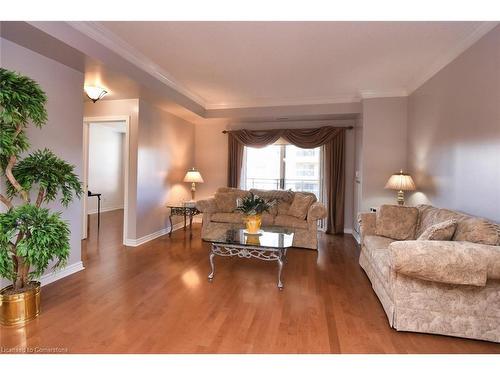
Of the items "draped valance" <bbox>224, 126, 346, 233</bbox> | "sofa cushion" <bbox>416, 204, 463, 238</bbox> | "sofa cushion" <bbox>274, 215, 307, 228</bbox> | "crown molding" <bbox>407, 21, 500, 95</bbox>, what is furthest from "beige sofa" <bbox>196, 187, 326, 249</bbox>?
"crown molding" <bbox>407, 21, 500, 95</bbox>

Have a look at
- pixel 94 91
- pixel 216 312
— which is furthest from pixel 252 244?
pixel 94 91

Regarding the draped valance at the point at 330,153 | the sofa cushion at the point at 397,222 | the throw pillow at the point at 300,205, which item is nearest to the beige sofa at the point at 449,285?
the sofa cushion at the point at 397,222

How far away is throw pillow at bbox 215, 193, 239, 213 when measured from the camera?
5.02m

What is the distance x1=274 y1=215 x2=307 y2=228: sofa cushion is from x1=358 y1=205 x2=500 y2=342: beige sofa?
2259mm

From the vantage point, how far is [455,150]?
3.04m

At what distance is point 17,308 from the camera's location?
2.08 meters

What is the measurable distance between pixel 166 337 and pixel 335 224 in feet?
14.0

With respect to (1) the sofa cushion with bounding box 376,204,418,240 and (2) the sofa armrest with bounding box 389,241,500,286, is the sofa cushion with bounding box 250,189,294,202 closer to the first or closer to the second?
(1) the sofa cushion with bounding box 376,204,418,240

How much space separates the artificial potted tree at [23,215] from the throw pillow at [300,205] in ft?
10.7

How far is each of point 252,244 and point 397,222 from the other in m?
1.77

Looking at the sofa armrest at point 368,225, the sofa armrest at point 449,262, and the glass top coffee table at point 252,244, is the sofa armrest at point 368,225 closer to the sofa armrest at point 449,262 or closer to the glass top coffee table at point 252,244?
the glass top coffee table at point 252,244

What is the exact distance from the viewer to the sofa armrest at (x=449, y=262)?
6.04ft
